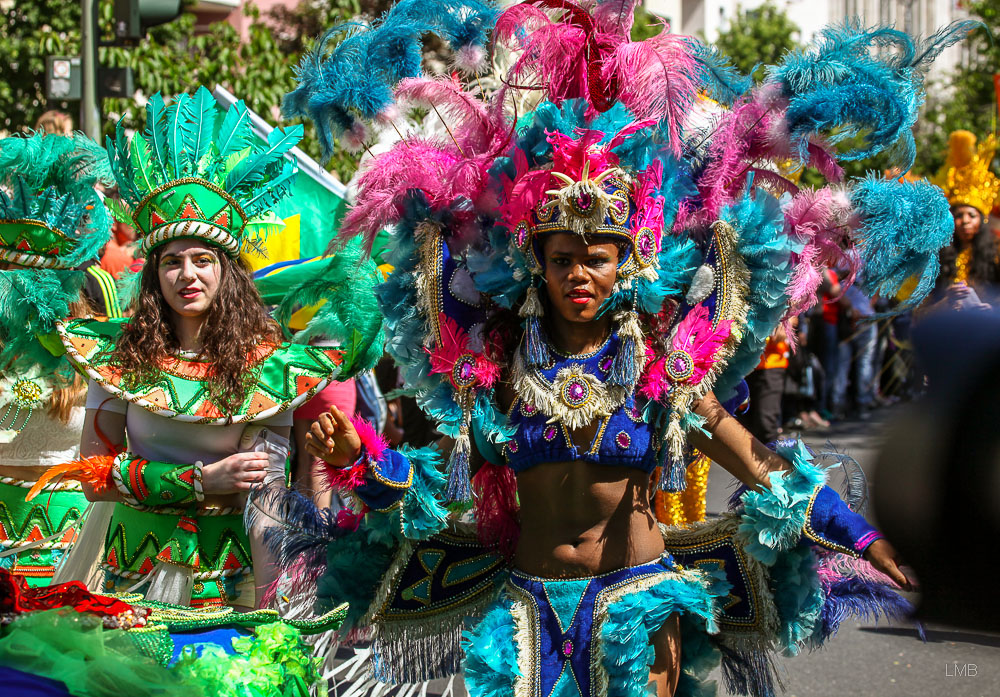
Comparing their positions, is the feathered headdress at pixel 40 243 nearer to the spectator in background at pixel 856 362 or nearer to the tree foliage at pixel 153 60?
the tree foliage at pixel 153 60

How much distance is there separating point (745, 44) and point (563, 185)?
2106 cm

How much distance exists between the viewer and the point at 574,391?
304 cm

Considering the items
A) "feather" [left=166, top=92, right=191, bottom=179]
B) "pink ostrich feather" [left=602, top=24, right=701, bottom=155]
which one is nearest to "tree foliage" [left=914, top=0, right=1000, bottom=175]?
"pink ostrich feather" [left=602, top=24, right=701, bottom=155]

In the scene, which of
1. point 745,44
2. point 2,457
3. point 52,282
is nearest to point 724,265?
point 52,282

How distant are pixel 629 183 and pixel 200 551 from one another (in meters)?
1.59

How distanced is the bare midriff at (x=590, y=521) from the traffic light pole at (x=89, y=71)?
5769mm

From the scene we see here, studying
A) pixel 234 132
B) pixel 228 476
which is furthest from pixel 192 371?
pixel 234 132

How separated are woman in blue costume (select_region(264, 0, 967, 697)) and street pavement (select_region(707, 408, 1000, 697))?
1.53 metres

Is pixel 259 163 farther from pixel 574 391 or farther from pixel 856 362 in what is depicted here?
pixel 856 362

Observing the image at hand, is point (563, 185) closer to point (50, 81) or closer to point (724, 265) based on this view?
point (724, 265)

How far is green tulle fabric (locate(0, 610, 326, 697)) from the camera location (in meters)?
2.03

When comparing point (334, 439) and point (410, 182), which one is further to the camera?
point (410, 182)

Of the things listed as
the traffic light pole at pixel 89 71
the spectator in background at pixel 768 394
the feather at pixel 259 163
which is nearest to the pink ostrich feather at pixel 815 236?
the feather at pixel 259 163

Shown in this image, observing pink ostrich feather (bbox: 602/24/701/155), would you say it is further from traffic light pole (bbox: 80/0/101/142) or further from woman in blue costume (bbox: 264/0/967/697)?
traffic light pole (bbox: 80/0/101/142)
